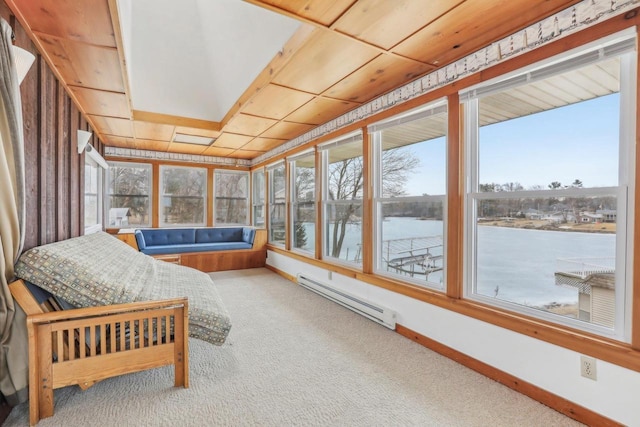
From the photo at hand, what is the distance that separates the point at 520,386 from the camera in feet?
6.23

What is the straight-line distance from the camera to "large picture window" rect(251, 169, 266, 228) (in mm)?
6423

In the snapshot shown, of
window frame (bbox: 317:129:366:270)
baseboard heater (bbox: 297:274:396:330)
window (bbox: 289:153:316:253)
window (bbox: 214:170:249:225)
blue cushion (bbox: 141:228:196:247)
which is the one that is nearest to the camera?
baseboard heater (bbox: 297:274:396:330)

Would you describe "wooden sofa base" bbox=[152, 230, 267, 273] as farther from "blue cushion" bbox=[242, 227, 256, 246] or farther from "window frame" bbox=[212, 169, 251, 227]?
"window frame" bbox=[212, 169, 251, 227]

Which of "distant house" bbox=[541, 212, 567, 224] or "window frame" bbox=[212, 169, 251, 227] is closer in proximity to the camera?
"distant house" bbox=[541, 212, 567, 224]

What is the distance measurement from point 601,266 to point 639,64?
42.4 inches

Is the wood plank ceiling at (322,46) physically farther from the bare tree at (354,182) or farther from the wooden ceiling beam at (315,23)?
the bare tree at (354,182)

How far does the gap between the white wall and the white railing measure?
465 millimetres

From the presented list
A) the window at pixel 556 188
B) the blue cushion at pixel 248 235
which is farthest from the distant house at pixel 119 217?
the window at pixel 556 188

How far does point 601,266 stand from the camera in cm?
170

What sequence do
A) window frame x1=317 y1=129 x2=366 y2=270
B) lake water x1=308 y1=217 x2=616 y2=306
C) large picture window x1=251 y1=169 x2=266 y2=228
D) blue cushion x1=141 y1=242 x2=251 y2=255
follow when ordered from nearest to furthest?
lake water x1=308 y1=217 x2=616 y2=306
window frame x1=317 y1=129 x2=366 y2=270
blue cushion x1=141 y1=242 x2=251 y2=255
large picture window x1=251 y1=169 x2=266 y2=228

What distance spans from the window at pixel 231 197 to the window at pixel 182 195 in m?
0.30

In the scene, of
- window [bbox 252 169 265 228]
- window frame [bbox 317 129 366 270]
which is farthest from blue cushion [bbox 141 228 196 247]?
window frame [bbox 317 129 366 270]

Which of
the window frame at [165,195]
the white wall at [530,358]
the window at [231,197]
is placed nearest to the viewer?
the white wall at [530,358]

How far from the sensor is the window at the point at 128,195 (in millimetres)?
5586
